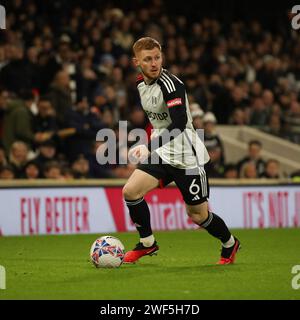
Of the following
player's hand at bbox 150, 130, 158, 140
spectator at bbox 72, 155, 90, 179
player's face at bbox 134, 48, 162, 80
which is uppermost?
player's face at bbox 134, 48, 162, 80

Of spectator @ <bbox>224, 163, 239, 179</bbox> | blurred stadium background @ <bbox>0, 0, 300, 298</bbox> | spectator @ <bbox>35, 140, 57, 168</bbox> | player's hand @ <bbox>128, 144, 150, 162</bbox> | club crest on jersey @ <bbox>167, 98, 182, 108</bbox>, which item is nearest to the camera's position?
player's hand @ <bbox>128, 144, 150, 162</bbox>

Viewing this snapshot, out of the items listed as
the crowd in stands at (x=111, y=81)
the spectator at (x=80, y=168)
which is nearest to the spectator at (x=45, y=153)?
the crowd in stands at (x=111, y=81)

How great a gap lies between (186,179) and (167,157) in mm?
313

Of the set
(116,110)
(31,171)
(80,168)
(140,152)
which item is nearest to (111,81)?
(116,110)

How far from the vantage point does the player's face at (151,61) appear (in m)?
9.68

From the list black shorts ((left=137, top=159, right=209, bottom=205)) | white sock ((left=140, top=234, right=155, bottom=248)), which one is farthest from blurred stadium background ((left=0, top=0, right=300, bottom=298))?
white sock ((left=140, top=234, right=155, bottom=248))

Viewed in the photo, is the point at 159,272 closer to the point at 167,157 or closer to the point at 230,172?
the point at 167,157

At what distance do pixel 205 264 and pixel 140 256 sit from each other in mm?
710

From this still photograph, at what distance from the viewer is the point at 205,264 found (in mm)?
10180

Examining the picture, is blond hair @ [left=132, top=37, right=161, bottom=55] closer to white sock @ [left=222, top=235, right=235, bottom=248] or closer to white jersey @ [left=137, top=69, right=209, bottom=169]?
white jersey @ [left=137, top=69, right=209, bottom=169]

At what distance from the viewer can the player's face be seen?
9.68 m

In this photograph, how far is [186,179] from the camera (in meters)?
9.76
